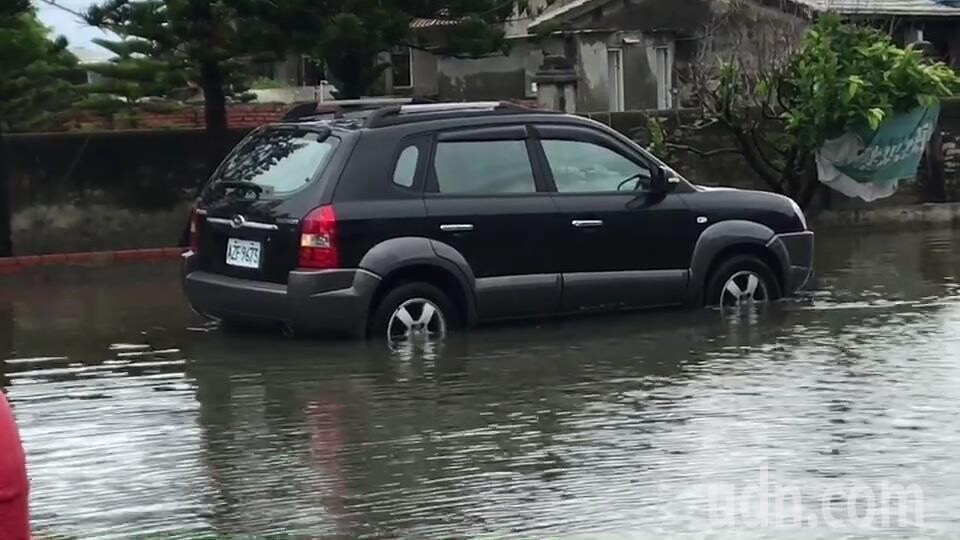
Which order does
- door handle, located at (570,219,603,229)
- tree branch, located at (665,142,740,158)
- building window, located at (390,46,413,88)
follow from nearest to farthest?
door handle, located at (570,219,603,229) < tree branch, located at (665,142,740,158) < building window, located at (390,46,413,88)

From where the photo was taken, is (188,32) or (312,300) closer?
(312,300)

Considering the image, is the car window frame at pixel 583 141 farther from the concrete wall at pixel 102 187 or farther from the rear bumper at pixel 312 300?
the concrete wall at pixel 102 187

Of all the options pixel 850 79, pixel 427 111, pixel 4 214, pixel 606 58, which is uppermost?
pixel 606 58

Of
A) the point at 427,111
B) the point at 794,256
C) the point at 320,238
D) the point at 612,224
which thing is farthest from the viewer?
the point at 794,256

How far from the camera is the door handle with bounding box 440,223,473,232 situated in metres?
11.5

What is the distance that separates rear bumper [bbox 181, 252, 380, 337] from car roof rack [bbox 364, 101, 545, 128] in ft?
3.64

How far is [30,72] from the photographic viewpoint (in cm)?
2095

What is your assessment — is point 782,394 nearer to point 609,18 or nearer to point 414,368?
point 414,368

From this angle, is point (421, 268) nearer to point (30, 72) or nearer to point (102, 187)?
point (102, 187)

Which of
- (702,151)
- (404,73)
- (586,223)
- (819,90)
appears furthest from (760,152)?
(404,73)

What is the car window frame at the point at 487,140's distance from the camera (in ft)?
38.4

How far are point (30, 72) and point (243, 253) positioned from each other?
10.4 metres

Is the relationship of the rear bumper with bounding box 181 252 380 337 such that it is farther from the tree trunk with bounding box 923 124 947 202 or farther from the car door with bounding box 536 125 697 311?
the tree trunk with bounding box 923 124 947 202

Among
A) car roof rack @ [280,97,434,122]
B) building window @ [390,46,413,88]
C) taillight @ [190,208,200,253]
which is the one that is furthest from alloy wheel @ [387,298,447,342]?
building window @ [390,46,413,88]
